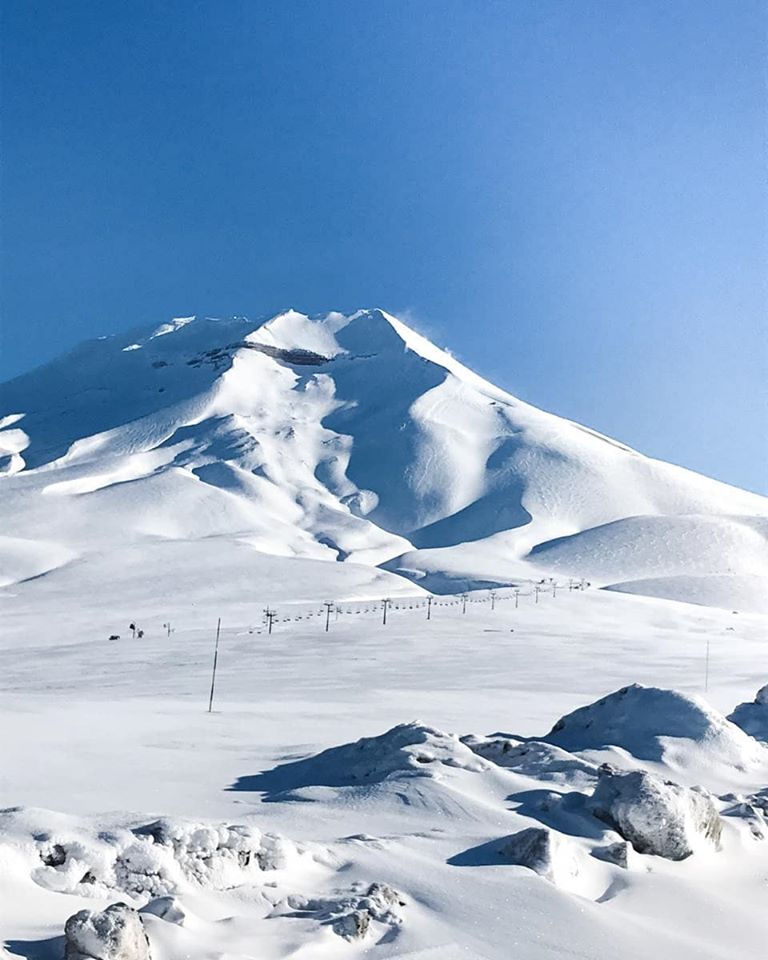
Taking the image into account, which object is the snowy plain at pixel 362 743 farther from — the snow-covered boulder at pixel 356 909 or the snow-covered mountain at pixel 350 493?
the snow-covered mountain at pixel 350 493

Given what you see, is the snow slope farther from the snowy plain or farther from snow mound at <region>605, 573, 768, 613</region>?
snow mound at <region>605, 573, 768, 613</region>

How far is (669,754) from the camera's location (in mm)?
13523

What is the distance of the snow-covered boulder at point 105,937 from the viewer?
498 cm

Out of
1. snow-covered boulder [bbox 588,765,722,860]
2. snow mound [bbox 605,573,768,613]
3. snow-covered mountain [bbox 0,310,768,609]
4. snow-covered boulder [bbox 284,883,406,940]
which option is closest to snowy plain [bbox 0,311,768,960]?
snow-covered boulder [bbox 284,883,406,940]

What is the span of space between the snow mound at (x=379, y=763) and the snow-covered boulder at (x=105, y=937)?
6269 mm

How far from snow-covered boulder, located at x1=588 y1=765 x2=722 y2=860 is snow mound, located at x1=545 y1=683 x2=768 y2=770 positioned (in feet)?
13.6

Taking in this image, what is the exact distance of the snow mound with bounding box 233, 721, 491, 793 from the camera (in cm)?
1175

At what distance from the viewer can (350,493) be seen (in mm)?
145250

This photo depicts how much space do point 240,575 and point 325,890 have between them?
2921 inches

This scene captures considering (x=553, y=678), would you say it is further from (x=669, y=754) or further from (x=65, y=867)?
(x=65, y=867)

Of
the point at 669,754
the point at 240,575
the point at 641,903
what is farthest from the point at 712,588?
the point at 641,903

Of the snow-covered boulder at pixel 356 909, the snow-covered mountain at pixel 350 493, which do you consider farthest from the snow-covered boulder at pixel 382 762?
the snow-covered mountain at pixel 350 493

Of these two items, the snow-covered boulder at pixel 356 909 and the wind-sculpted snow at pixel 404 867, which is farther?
the snow-covered boulder at pixel 356 909

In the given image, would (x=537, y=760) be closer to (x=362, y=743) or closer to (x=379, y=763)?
(x=379, y=763)
